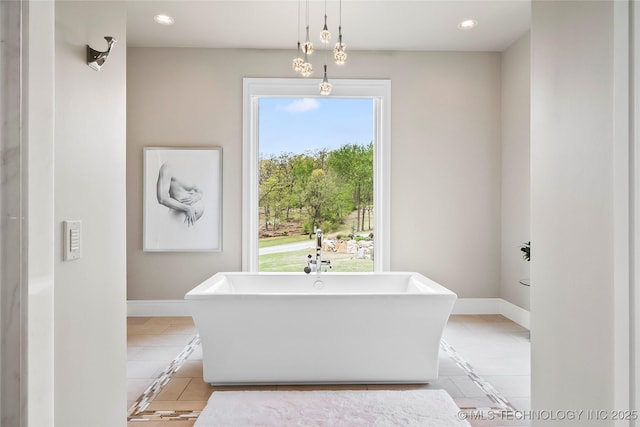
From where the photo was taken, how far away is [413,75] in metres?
4.20

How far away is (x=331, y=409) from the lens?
2.22m

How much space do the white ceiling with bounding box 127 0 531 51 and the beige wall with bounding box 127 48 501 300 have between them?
0.17 m

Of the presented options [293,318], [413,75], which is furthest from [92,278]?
[413,75]

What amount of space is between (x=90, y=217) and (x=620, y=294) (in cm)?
162

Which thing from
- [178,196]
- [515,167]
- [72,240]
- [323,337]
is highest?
[515,167]

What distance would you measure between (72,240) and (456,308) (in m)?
3.84

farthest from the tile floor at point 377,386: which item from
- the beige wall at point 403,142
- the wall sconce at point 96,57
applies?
the wall sconce at point 96,57

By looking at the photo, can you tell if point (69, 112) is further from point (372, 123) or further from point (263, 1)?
point (372, 123)

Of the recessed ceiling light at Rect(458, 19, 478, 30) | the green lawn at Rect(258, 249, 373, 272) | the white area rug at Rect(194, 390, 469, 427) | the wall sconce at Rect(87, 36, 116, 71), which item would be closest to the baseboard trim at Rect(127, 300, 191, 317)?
the green lawn at Rect(258, 249, 373, 272)

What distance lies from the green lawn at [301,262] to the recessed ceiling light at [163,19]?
93.3 inches

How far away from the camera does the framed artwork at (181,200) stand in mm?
4082

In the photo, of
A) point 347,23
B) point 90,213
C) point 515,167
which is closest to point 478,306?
point 515,167

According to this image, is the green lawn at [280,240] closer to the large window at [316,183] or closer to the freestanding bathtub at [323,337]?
the large window at [316,183]

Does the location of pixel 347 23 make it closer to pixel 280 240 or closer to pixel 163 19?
pixel 163 19
